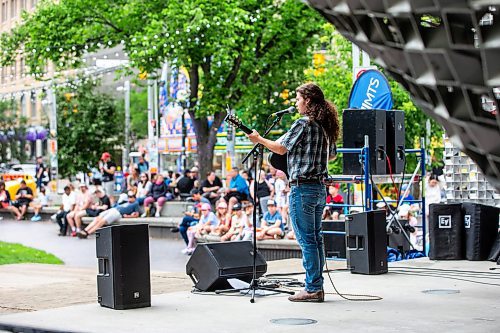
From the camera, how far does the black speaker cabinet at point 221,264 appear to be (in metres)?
9.88

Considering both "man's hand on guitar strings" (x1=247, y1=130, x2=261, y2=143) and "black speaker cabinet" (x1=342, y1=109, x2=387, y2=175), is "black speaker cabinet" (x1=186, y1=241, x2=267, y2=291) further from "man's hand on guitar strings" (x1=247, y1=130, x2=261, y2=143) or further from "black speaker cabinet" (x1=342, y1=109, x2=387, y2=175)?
"black speaker cabinet" (x1=342, y1=109, x2=387, y2=175)

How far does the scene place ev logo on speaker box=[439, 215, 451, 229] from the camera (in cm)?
1356

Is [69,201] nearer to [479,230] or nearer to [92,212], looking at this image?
[92,212]

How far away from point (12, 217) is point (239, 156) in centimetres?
1844

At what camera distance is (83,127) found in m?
41.2

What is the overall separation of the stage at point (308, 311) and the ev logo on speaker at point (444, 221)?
6.66ft

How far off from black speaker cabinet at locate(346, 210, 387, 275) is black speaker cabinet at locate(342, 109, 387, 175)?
172cm

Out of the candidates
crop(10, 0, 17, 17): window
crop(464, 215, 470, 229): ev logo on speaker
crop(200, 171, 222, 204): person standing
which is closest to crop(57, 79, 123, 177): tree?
crop(200, 171, 222, 204): person standing

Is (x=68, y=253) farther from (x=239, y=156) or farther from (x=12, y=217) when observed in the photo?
(x=239, y=156)

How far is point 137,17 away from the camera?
98.6 feet

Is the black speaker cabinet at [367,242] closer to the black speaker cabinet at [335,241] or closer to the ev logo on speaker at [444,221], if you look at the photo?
the black speaker cabinet at [335,241]

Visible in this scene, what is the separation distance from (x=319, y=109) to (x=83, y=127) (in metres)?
33.1

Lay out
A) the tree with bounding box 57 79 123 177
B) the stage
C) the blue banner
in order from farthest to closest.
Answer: the tree with bounding box 57 79 123 177 → the blue banner → the stage

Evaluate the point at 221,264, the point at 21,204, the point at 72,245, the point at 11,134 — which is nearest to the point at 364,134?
the point at 221,264
